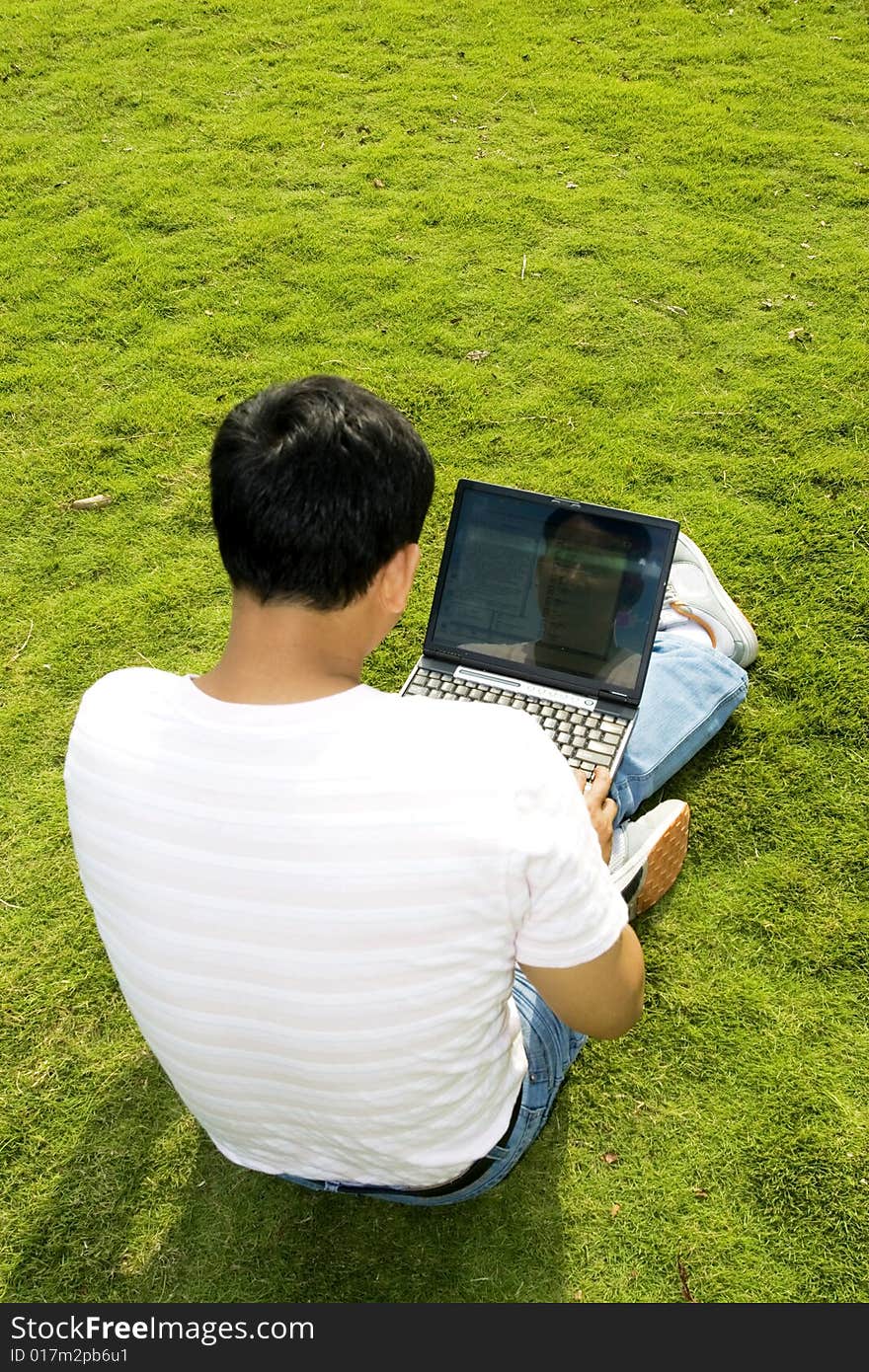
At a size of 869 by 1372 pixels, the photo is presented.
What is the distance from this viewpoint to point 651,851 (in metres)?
3.37

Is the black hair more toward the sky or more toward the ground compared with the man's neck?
more toward the sky

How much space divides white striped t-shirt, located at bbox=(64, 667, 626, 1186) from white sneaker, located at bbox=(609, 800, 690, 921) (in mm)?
1387

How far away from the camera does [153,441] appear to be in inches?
210

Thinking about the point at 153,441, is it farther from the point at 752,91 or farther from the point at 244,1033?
the point at 752,91

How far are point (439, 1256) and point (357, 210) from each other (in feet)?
19.0

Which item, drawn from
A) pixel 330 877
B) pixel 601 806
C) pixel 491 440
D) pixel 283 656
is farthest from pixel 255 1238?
pixel 491 440

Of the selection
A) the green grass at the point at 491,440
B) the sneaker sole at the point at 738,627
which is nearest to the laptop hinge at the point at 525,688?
the green grass at the point at 491,440

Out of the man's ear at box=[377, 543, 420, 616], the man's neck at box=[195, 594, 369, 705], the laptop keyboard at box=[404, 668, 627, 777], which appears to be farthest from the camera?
the laptop keyboard at box=[404, 668, 627, 777]

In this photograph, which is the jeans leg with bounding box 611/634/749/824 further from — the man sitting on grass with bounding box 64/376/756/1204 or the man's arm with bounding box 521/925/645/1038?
the man sitting on grass with bounding box 64/376/756/1204

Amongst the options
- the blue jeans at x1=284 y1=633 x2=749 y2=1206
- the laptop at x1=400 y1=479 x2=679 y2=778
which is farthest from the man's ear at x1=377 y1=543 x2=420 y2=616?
the blue jeans at x1=284 y1=633 x2=749 y2=1206

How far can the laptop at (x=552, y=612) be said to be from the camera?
3328mm

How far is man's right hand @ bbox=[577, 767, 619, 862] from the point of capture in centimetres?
283

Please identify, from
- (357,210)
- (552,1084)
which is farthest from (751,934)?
(357,210)

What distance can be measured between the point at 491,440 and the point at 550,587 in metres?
1.98
